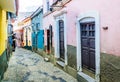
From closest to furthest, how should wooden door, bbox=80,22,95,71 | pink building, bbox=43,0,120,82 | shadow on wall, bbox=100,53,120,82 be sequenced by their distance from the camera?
shadow on wall, bbox=100,53,120,82
pink building, bbox=43,0,120,82
wooden door, bbox=80,22,95,71

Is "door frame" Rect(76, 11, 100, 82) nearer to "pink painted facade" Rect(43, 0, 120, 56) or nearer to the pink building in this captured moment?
the pink building

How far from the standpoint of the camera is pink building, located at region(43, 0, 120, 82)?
673cm

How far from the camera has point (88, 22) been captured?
8820 millimetres

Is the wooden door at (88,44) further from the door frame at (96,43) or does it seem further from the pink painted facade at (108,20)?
the pink painted facade at (108,20)

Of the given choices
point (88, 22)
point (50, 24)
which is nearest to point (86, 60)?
point (88, 22)

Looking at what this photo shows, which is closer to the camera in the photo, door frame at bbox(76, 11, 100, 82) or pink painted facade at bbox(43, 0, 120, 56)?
pink painted facade at bbox(43, 0, 120, 56)

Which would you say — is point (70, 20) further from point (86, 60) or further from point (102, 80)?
point (102, 80)

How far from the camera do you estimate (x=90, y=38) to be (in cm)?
884

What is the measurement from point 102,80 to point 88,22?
2.28m

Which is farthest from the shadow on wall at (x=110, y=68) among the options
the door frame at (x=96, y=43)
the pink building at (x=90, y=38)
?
the door frame at (x=96, y=43)

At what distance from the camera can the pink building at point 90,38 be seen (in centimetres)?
673

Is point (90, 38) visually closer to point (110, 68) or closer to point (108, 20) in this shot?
point (108, 20)

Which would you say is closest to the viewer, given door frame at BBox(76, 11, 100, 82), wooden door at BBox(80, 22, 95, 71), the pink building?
the pink building

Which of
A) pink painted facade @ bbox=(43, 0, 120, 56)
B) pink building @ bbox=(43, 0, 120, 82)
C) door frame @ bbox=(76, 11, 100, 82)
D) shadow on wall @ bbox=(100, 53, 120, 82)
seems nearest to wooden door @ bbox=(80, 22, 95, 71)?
pink building @ bbox=(43, 0, 120, 82)
